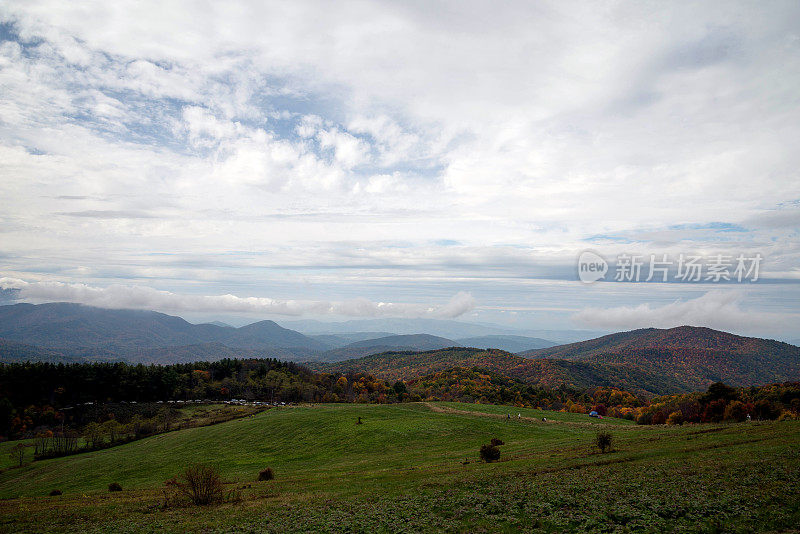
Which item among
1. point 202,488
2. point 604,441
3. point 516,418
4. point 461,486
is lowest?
point 516,418

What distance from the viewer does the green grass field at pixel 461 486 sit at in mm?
19953

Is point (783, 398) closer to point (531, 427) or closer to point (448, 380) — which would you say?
point (531, 427)

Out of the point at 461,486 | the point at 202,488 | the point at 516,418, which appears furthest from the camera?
the point at 516,418

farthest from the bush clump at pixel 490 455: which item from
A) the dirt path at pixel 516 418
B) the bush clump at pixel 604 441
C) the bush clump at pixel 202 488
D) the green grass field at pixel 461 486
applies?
the dirt path at pixel 516 418

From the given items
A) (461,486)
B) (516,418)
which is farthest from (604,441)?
(516,418)

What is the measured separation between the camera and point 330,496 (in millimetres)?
30094

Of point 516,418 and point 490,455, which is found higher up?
point 490,455

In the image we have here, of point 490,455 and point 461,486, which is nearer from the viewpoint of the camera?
point 461,486

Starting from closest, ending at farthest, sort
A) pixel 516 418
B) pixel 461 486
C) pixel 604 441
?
1. pixel 461 486
2. pixel 604 441
3. pixel 516 418

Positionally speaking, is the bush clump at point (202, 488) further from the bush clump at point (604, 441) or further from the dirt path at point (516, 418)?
the dirt path at point (516, 418)

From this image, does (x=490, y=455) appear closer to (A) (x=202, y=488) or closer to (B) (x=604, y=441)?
(B) (x=604, y=441)

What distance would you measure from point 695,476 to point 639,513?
8684 mm

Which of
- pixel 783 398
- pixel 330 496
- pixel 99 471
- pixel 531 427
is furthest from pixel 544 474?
pixel 783 398

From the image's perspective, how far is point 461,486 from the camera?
2833 centimetres
